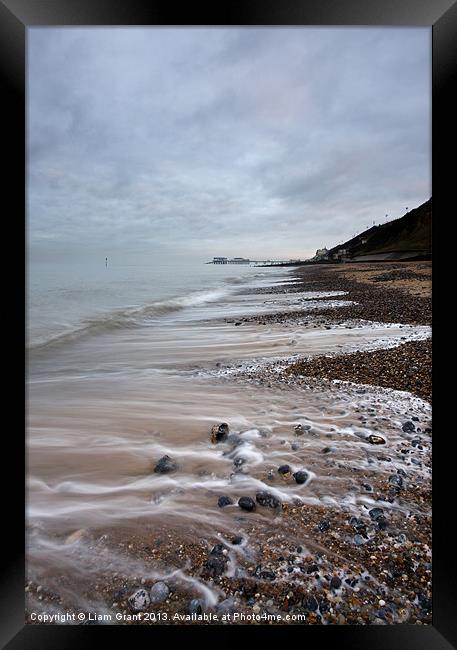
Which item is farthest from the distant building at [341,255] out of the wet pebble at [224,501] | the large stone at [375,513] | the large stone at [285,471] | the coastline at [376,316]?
the wet pebble at [224,501]

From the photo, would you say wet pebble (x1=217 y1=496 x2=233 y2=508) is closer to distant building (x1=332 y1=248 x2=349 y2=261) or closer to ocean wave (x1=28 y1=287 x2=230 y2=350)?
ocean wave (x1=28 y1=287 x2=230 y2=350)

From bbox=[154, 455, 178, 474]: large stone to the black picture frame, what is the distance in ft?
1.76

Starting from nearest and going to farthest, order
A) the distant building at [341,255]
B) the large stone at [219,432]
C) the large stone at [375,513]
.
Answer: the large stone at [375,513], the large stone at [219,432], the distant building at [341,255]

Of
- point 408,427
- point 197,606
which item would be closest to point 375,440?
point 408,427

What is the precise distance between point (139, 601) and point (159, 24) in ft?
7.06

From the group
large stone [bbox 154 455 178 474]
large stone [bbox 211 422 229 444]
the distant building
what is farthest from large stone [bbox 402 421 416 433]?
the distant building

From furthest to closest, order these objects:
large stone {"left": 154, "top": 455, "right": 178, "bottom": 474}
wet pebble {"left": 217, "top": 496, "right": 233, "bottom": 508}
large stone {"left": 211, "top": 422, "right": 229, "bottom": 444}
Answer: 1. large stone {"left": 211, "top": 422, "right": 229, "bottom": 444}
2. large stone {"left": 154, "top": 455, "right": 178, "bottom": 474}
3. wet pebble {"left": 217, "top": 496, "right": 233, "bottom": 508}

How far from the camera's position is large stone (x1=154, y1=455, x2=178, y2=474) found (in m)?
1.44

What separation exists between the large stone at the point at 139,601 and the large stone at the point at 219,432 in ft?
2.16

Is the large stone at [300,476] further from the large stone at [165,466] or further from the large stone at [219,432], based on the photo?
the large stone at [165,466]

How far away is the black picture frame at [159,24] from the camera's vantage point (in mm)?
1133

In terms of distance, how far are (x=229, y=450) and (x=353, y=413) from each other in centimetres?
71

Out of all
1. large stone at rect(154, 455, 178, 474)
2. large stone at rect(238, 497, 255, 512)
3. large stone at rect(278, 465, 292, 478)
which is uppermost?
large stone at rect(278, 465, 292, 478)
